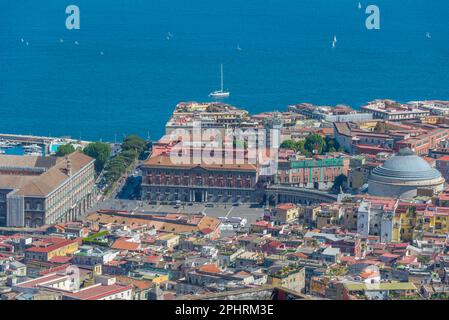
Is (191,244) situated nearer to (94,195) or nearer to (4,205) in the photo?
(4,205)

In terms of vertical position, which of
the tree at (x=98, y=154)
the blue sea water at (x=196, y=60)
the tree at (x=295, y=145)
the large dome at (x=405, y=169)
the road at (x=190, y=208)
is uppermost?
the blue sea water at (x=196, y=60)

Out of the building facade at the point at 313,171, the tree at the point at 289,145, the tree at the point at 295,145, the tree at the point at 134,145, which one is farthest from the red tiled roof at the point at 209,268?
the tree at the point at 134,145

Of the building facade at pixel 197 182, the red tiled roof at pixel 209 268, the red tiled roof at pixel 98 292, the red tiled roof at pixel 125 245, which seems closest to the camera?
the red tiled roof at pixel 98 292

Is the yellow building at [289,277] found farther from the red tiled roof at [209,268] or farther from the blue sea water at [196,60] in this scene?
the blue sea water at [196,60]

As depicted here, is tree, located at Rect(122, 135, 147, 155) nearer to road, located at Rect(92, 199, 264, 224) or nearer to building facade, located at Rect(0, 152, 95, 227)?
building facade, located at Rect(0, 152, 95, 227)

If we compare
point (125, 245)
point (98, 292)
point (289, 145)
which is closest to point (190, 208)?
point (289, 145)

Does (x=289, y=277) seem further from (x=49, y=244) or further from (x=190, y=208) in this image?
(x=190, y=208)

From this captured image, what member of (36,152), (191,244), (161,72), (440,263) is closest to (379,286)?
(440,263)
